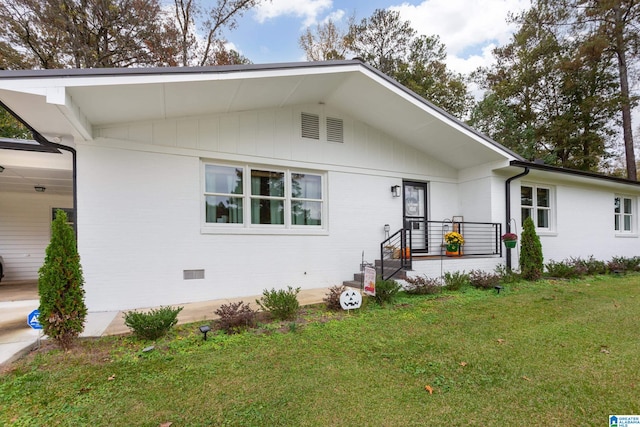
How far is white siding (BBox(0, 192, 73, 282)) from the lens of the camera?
8461 mm

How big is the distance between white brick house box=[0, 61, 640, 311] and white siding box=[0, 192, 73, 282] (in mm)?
34

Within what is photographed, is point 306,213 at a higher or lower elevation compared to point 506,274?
higher

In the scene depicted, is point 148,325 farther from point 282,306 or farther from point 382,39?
point 382,39

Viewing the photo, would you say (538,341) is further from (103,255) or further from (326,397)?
(103,255)

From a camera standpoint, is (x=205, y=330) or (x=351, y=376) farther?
(x=205, y=330)

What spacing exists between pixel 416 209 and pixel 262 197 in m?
4.19

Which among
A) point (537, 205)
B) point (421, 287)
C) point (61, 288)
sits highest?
point (537, 205)

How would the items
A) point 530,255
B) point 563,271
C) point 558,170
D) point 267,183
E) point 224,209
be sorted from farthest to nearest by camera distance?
point 558,170 < point 563,271 < point 530,255 < point 267,183 < point 224,209

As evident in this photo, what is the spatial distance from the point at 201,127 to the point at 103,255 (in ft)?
9.21

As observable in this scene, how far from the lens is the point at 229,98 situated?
5613 mm

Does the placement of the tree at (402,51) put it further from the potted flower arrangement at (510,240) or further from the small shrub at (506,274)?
the small shrub at (506,274)

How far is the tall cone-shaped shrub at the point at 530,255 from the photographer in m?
7.53

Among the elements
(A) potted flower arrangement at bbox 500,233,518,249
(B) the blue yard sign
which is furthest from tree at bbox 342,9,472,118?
(B) the blue yard sign

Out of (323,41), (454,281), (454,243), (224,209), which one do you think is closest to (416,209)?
(454,243)
